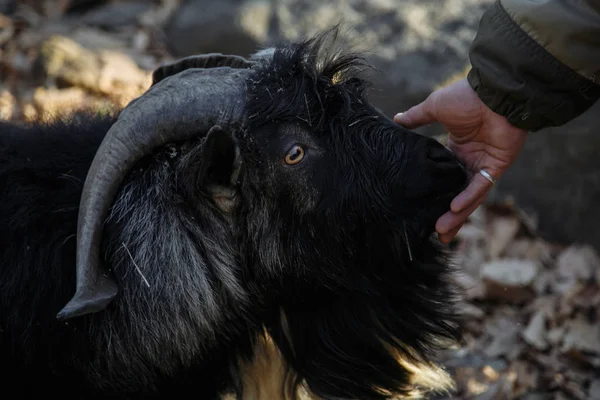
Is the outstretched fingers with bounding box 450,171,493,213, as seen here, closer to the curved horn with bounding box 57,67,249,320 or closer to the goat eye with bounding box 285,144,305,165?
the goat eye with bounding box 285,144,305,165

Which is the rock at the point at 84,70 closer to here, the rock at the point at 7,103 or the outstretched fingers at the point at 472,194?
the rock at the point at 7,103

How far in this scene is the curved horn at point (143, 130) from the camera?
2.79 m

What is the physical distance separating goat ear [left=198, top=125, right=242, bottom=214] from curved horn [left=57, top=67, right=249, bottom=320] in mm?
147

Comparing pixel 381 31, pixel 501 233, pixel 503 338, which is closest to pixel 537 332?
pixel 503 338

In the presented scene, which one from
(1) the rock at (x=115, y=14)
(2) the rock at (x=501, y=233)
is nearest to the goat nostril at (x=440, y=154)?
(2) the rock at (x=501, y=233)

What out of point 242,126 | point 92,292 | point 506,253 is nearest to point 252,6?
point 506,253

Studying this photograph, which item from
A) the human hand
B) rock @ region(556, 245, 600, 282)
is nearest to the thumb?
the human hand

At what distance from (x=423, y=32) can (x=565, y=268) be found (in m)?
2.27

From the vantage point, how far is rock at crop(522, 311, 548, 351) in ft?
15.4

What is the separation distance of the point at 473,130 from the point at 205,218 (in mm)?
1187

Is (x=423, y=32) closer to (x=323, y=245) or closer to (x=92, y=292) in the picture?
(x=323, y=245)

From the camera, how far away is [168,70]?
11.0 ft

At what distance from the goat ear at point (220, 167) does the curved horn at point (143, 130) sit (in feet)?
0.48

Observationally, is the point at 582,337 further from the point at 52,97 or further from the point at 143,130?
the point at 52,97
